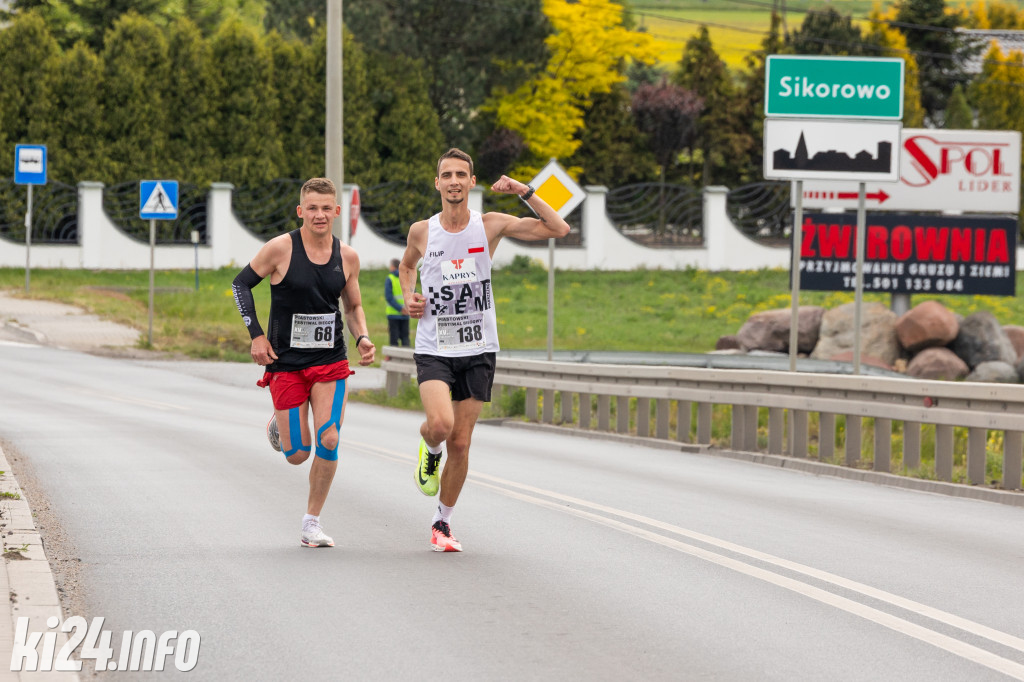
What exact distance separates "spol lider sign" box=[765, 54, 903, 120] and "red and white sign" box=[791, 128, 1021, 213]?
10.7m

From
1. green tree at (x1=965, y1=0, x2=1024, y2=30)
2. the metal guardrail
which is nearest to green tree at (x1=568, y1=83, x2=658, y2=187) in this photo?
the metal guardrail

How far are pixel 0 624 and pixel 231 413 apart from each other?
1197 centimetres

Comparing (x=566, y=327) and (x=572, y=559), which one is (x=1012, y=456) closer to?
(x=572, y=559)

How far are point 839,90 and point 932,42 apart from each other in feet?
222

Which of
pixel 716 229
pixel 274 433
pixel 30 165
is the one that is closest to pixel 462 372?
pixel 274 433

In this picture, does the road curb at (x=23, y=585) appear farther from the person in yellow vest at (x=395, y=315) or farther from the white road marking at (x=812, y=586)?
A: the person in yellow vest at (x=395, y=315)

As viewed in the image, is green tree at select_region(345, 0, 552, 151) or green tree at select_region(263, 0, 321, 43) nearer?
green tree at select_region(345, 0, 552, 151)

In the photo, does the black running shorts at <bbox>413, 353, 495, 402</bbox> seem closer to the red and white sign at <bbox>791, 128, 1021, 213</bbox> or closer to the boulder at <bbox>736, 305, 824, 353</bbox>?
the boulder at <bbox>736, 305, 824, 353</bbox>

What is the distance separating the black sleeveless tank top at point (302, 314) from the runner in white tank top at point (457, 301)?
436 mm

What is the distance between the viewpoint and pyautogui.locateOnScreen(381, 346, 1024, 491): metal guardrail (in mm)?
12000

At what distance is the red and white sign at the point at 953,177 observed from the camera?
26688 millimetres

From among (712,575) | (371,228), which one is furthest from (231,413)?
(371,228)

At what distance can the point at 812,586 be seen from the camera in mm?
7645

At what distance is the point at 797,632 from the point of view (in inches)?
262
